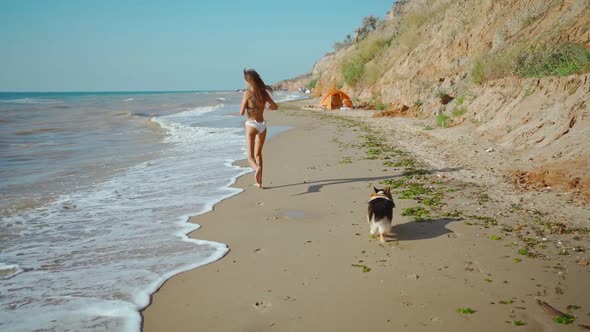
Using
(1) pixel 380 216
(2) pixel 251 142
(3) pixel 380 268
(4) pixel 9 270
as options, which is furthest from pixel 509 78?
(4) pixel 9 270

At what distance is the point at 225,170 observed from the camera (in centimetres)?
883

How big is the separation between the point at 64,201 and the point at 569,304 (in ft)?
22.1

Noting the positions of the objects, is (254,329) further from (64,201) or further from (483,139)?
(483,139)

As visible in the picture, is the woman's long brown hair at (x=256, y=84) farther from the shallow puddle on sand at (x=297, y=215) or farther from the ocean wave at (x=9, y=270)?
the ocean wave at (x=9, y=270)

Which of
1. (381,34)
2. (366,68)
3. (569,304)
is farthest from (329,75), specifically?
(569,304)

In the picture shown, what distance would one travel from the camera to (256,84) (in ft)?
22.9

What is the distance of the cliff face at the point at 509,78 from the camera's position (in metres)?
7.52

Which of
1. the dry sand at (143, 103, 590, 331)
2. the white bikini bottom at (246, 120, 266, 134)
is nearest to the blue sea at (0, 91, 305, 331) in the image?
the dry sand at (143, 103, 590, 331)

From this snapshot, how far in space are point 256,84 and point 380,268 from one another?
13.6 feet

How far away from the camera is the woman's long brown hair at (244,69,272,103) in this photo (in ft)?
22.7

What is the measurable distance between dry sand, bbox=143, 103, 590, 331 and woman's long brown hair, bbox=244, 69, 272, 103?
67.6 inches

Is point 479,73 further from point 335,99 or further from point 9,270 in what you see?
point 9,270

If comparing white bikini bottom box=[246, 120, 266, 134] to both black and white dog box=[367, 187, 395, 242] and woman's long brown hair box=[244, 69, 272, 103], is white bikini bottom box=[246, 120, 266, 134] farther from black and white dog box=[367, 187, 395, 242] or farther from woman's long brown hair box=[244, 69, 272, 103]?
black and white dog box=[367, 187, 395, 242]

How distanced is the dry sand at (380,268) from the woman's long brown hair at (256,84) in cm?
172
